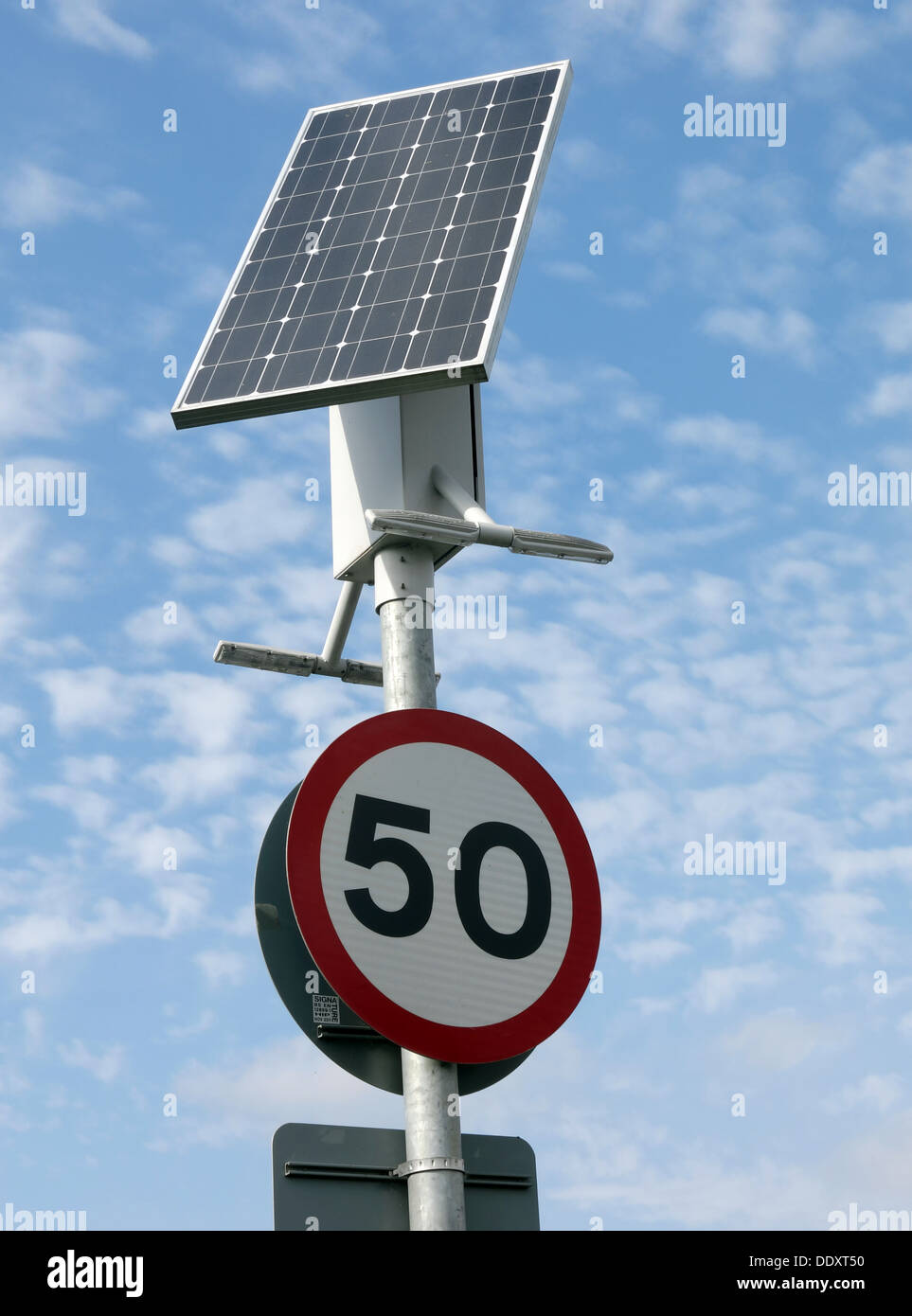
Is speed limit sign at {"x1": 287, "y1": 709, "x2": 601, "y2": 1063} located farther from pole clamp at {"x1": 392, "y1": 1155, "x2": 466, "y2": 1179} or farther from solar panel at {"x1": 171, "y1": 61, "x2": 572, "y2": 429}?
solar panel at {"x1": 171, "y1": 61, "x2": 572, "y2": 429}

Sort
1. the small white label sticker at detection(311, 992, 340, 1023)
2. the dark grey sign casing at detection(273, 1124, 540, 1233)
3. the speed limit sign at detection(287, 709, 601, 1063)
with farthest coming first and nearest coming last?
the small white label sticker at detection(311, 992, 340, 1023) < the speed limit sign at detection(287, 709, 601, 1063) < the dark grey sign casing at detection(273, 1124, 540, 1233)

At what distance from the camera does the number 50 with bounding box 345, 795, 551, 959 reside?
288 inches

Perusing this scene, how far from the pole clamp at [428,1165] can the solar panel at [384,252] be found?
12.1 feet

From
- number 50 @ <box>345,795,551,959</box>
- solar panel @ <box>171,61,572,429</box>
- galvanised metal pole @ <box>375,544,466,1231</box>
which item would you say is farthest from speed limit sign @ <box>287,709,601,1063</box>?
solar panel @ <box>171,61,572,429</box>

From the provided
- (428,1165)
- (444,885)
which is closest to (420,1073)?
(428,1165)

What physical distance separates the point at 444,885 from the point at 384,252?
4056mm

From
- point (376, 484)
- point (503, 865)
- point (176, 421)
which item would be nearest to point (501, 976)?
point (503, 865)

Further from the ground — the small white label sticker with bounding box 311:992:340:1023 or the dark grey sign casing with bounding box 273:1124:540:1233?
the small white label sticker with bounding box 311:992:340:1023

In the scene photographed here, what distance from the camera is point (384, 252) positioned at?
9.62m

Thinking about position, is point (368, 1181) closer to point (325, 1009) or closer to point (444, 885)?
point (325, 1009)

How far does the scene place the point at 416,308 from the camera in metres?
8.84
